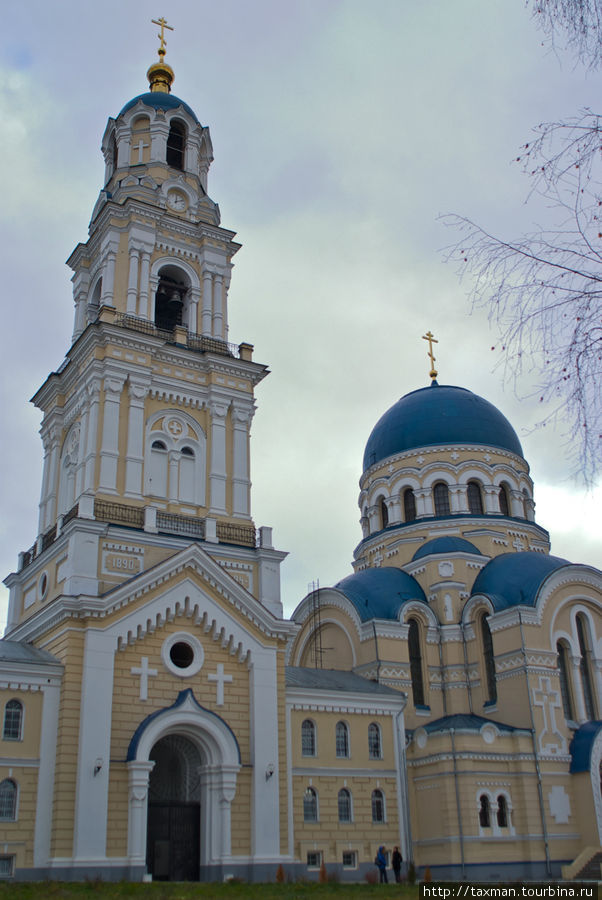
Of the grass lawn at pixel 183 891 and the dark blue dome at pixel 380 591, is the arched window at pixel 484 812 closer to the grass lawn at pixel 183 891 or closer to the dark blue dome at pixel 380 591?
the dark blue dome at pixel 380 591

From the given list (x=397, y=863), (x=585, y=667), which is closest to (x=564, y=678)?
(x=585, y=667)

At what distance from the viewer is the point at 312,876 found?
75.7 feet

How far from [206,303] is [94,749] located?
1518cm

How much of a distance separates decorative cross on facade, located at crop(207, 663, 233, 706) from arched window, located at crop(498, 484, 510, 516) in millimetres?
17840

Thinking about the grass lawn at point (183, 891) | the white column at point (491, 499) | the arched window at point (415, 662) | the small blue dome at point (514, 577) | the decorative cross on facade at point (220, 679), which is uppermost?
the white column at point (491, 499)

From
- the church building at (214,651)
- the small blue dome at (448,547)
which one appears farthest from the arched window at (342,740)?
the small blue dome at (448,547)

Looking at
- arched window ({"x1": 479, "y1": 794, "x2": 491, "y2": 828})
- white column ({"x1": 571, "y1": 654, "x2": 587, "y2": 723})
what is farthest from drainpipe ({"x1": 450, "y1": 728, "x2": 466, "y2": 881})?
white column ({"x1": 571, "y1": 654, "x2": 587, "y2": 723})

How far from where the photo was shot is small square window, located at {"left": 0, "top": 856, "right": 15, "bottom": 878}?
19312mm

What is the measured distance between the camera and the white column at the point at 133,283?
27802 millimetres

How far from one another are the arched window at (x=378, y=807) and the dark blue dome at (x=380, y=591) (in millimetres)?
7369

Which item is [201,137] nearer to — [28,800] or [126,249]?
[126,249]

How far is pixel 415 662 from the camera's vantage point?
32.6 metres

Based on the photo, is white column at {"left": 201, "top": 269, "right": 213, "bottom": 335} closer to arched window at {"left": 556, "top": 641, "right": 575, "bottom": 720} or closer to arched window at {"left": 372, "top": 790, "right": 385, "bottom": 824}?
arched window at {"left": 372, "top": 790, "right": 385, "bottom": 824}

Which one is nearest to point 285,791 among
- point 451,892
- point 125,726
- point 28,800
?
point 125,726
